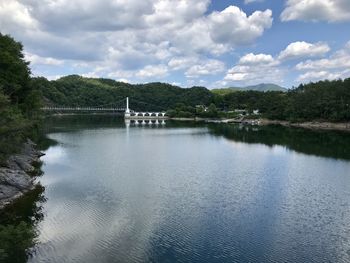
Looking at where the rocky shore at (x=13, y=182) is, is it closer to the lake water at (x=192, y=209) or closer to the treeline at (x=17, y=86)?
the lake water at (x=192, y=209)

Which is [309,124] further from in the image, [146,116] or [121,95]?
[121,95]

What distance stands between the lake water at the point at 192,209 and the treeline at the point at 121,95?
392 ft

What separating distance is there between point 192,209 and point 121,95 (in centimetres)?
Result: 16186

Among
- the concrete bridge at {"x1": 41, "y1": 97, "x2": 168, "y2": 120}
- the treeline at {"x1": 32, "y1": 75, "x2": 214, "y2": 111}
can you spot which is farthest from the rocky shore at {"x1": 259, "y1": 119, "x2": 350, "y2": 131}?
the treeline at {"x1": 32, "y1": 75, "x2": 214, "y2": 111}

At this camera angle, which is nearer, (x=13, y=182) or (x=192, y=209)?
(x=192, y=209)

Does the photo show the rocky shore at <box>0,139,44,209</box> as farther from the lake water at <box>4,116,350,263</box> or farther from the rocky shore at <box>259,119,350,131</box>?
the rocky shore at <box>259,119,350,131</box>

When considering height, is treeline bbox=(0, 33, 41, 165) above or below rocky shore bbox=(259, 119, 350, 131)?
above

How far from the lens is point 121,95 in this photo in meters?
181

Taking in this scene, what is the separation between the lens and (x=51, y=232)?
18281 millimetres

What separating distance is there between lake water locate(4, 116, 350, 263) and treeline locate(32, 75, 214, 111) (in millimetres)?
119494

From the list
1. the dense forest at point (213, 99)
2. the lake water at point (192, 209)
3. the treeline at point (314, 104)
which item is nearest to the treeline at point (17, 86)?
the dense forest at point (213, 99)

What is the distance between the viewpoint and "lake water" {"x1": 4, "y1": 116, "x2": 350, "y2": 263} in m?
16.5

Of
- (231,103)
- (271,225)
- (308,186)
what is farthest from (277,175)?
(231,103)

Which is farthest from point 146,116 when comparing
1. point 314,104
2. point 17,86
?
point 17,86
